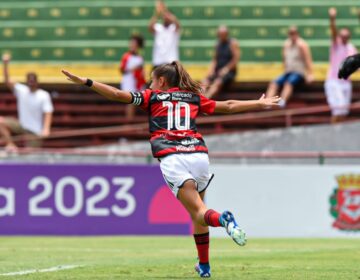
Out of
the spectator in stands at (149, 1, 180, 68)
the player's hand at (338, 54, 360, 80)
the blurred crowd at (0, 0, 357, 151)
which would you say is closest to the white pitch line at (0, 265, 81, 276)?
the player's hand at (338, 54, 360, 80)

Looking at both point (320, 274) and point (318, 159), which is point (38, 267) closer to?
point (320, 274)

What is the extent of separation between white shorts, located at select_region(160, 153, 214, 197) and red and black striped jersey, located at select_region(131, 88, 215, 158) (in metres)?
0.06

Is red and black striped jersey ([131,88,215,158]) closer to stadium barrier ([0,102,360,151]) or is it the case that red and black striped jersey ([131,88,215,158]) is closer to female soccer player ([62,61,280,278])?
female soccer player ([62,61,280,278])

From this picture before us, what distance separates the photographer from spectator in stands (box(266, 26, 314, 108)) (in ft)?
63.8

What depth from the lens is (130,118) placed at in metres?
20.6

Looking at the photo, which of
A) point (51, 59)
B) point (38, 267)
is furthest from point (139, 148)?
point (38, 267)

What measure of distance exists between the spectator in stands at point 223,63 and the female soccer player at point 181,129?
10.9m

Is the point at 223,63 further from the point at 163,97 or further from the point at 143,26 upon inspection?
the point at 163,97

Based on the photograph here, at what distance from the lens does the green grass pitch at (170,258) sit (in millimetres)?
8938

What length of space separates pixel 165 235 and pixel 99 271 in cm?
771

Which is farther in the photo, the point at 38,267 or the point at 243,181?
the point at 243,181

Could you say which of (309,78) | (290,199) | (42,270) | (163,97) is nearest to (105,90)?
(163,97)

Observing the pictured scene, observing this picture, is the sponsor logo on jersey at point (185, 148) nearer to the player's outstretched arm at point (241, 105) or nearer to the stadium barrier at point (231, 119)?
the player's outstretched arm at point (241, 105)

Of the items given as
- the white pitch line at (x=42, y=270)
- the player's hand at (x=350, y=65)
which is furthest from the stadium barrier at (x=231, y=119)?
the player's hand at (x=350, y=65)
